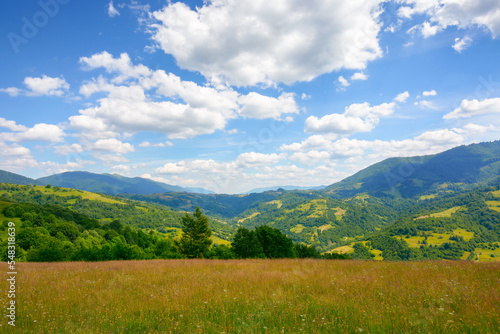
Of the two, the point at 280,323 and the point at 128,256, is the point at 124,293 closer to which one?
the point at 280,323

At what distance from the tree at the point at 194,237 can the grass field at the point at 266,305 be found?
2688 cm

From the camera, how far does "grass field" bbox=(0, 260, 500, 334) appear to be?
4844 millimetres

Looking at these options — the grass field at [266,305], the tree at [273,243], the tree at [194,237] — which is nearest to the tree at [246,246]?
the tree at [273,243]

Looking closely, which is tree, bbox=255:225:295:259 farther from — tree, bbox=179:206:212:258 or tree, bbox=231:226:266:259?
tree, bbox=179:206:212:258

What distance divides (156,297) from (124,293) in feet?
4.75

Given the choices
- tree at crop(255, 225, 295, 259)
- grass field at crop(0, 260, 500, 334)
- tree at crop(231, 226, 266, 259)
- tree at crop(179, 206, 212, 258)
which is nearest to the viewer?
grass field at crop(0, 260, 500, 334)

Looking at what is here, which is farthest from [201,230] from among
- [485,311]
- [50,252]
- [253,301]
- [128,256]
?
[485,311]

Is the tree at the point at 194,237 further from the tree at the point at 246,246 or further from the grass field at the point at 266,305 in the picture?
the grass field at the point at 266,305

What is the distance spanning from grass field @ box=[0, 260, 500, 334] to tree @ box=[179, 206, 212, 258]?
26.9 metres

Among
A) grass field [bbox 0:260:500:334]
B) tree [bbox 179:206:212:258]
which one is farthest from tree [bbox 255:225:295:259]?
grass field [bbox 0:260:500:334]

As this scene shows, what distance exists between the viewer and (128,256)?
24125mm

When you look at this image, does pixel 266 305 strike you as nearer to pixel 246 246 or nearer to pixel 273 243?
pixel 246 246

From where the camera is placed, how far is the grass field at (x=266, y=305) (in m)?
4.84

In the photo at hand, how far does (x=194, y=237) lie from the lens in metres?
35.5
